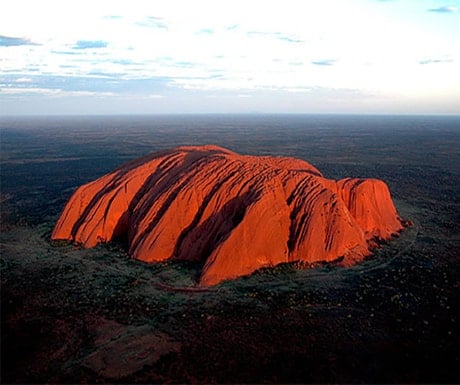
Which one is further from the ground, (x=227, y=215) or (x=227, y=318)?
(x=227, y=215)

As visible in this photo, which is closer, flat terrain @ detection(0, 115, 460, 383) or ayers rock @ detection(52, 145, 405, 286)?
flat terrain @ detection(0, 115, 460, 383)

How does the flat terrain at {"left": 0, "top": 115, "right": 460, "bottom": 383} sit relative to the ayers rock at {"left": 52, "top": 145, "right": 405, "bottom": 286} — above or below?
below

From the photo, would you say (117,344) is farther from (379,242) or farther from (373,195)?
(373,195)

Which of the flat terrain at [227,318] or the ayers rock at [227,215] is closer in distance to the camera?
the flat terrain at [227,318]

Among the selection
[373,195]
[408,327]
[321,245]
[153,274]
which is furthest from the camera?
[373,195]

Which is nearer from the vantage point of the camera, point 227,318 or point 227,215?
point 227,318

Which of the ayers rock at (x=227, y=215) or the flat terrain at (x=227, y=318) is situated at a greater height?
the ayers rock at (x=227, y=215)

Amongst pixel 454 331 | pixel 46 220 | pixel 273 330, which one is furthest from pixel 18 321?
pixel 454 331

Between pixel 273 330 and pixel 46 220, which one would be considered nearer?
pixel 273 330
